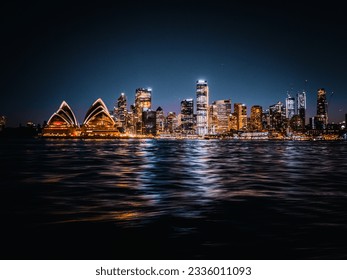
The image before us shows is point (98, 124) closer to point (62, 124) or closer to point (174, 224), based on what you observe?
point (62, 124)

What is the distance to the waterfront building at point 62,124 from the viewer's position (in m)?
151

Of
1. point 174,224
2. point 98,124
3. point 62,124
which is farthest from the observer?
point 98,124

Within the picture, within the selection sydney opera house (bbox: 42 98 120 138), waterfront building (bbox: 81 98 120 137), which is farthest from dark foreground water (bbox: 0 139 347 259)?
waterfront building (bbox: 81 98 120 137)

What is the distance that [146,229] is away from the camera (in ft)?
23.7

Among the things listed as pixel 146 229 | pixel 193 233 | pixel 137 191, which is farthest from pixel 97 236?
pixel 137 191

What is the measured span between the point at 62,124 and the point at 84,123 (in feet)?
30.3

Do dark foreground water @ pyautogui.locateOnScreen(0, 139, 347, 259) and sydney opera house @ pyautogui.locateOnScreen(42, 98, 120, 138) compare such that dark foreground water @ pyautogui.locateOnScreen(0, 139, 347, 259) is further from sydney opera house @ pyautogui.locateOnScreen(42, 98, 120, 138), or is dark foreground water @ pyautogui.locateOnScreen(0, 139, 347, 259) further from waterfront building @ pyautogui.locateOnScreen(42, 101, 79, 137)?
waterfront building @ pyautogui.locateOnScreen(42, 101, 79, 137)

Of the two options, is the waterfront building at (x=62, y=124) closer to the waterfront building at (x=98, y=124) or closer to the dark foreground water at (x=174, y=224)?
the waterfront building at (x=98, y=124)

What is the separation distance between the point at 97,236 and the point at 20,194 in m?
6.81

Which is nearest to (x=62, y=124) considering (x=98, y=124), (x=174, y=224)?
(x=98, y=124)

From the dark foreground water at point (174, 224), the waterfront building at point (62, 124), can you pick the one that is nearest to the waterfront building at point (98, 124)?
the waterfront building at point (62, 124)

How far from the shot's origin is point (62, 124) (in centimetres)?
15900

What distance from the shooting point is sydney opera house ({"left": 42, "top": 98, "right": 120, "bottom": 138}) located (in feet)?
485
